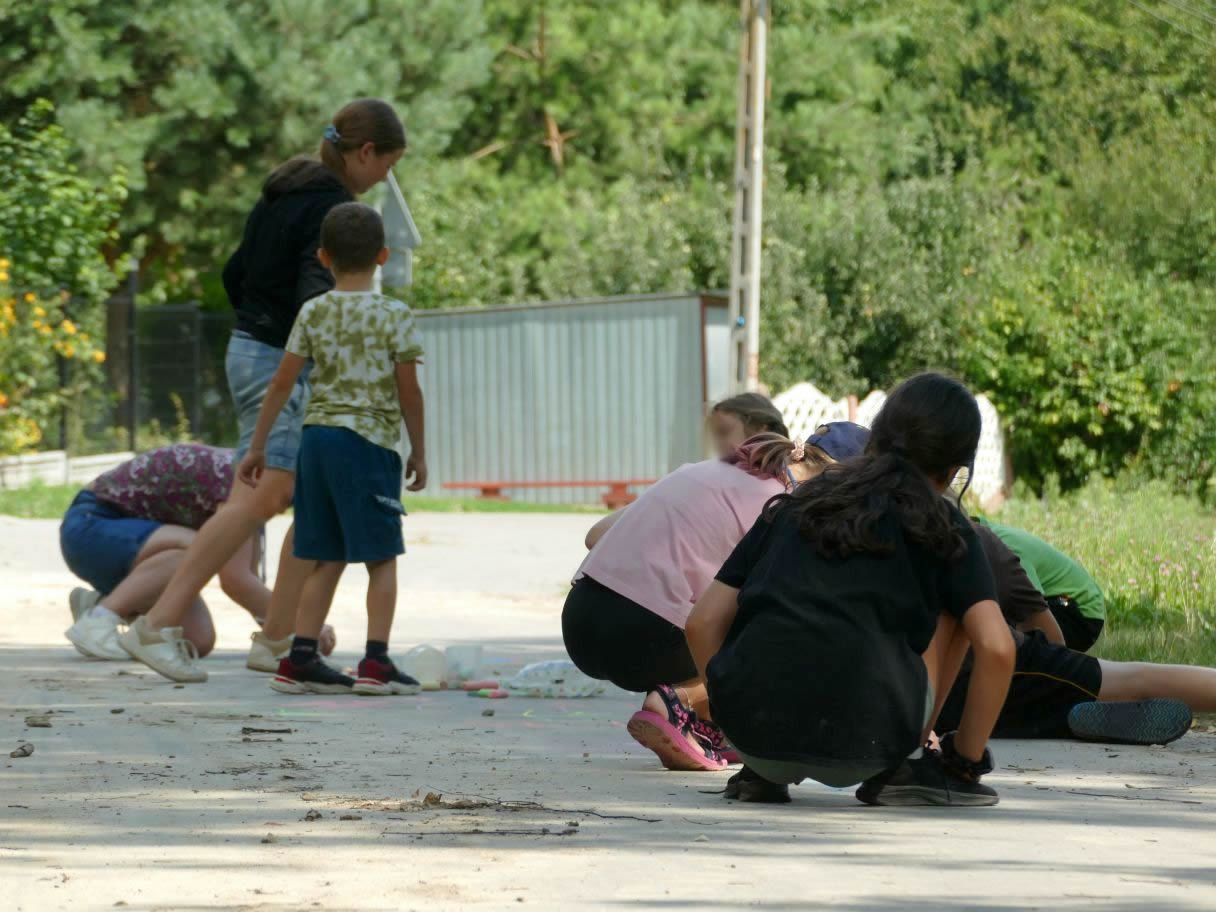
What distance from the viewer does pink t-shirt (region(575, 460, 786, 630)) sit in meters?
5.44

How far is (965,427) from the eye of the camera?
4625 millimetres

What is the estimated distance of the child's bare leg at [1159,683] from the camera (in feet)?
19.8

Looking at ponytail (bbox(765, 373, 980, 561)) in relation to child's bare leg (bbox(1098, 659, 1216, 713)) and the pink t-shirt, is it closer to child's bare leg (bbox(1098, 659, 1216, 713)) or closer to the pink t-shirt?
the pink t-shirt

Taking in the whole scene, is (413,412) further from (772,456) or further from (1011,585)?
(1011,585)

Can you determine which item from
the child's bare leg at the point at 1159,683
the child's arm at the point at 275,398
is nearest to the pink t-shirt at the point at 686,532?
the child's bare leg at the point at 1159,683

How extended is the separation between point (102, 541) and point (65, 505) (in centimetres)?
944

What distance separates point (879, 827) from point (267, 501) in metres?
3.46

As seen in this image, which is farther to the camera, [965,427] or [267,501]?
[267,501]

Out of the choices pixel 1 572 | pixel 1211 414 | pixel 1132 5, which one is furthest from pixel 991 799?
pixel 1132 5

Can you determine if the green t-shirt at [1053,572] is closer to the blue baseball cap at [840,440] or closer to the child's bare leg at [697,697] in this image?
the blue baseball cap at [840,440]

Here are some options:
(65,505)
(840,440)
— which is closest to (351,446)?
(840,440)

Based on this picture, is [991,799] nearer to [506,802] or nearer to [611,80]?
[506,802]

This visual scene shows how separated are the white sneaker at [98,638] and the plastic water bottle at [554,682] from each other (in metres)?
1.62

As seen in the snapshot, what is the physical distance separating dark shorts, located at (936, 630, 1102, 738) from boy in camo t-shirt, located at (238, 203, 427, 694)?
2066 mm
